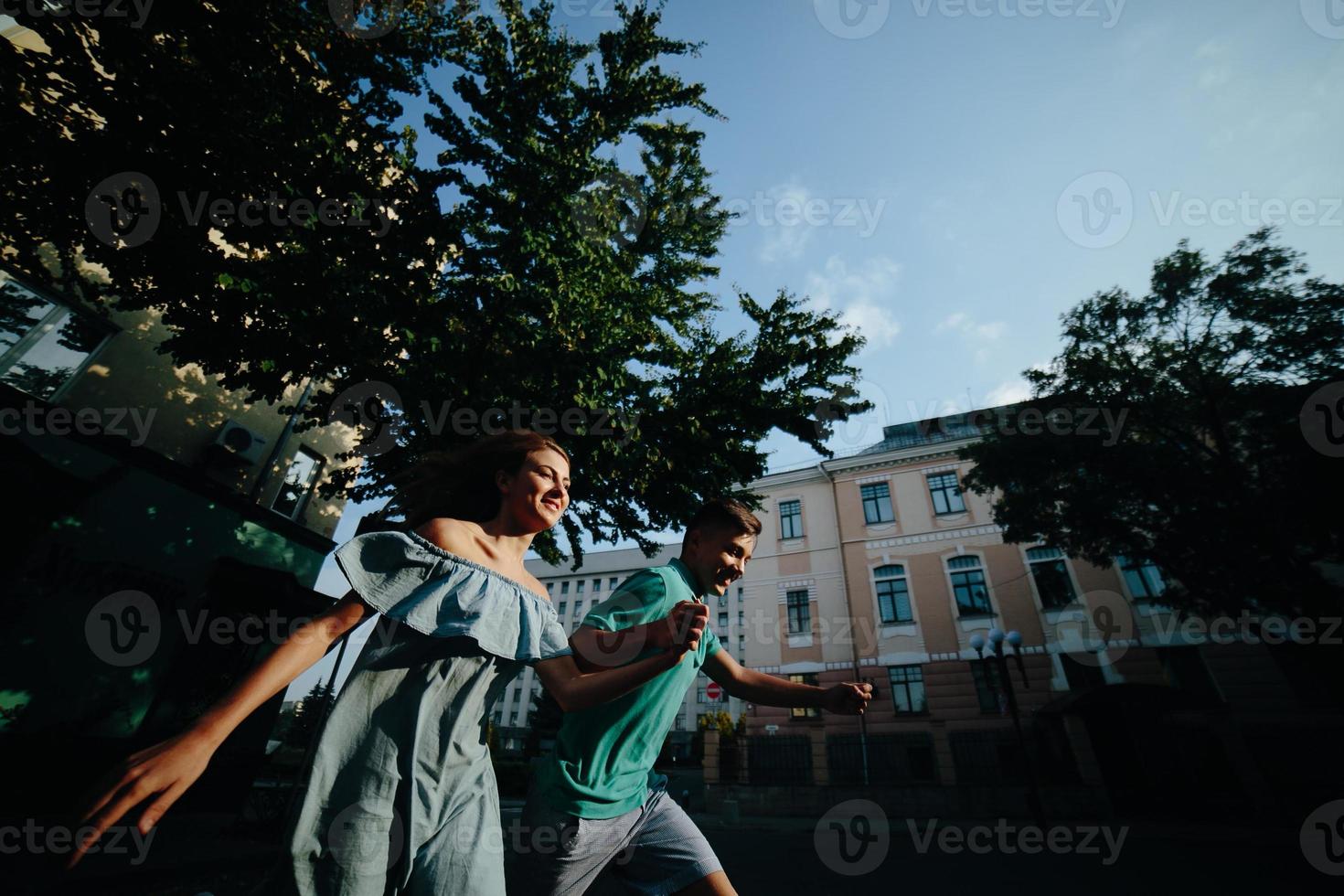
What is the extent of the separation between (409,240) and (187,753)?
5936 mm

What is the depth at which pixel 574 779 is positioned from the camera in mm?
2104

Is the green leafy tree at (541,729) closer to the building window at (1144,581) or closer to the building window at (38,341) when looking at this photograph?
the building window at (1144,581)

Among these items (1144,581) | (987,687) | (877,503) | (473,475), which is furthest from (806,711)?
(473,475)

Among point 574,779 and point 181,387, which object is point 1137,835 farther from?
point 181,387

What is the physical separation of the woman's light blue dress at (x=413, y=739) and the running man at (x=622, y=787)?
364mm

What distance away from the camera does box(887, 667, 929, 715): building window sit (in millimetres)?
17469
